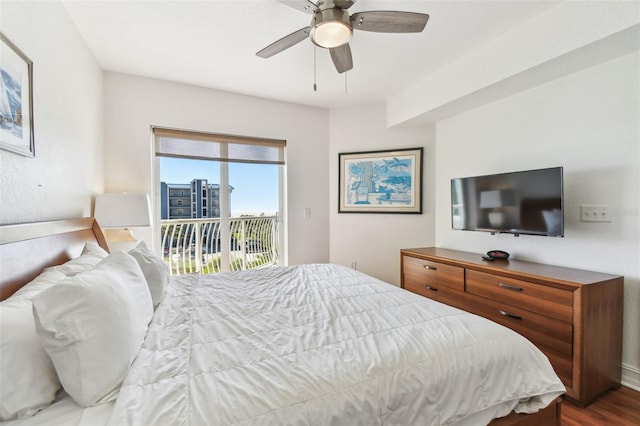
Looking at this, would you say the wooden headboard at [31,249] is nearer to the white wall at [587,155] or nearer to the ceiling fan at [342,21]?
the ceiling fan at [342,21]

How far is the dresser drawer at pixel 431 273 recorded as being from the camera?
243cm

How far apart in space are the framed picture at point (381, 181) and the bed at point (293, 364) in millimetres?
2206

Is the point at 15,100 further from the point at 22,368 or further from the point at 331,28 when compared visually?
the point at 331,28

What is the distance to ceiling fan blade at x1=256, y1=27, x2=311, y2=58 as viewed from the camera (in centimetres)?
179

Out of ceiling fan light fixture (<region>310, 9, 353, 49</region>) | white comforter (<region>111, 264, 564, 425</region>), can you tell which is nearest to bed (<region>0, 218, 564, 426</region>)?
white comforter (<region>111, 264, 564, 425</region>)

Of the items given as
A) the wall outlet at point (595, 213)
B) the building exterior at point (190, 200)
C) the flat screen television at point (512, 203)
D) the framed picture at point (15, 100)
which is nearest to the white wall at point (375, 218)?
the flat screen television at point (512, 203)

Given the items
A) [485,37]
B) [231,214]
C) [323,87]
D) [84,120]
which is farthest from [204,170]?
[485,37]

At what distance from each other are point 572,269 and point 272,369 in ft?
7.62

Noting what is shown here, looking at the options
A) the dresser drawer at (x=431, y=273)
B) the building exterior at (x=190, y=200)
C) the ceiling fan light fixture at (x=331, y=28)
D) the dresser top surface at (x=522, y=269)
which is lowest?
the dresser drawer at (x=431, y=273)

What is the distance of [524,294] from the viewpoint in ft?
6.28

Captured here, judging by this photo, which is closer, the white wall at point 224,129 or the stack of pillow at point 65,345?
the stack of pillow at point 65,345

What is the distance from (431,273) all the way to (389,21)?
2.15 metres

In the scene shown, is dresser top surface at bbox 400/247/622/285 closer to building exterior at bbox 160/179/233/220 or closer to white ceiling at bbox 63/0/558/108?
white ceiling at bbox 63/0/558/108

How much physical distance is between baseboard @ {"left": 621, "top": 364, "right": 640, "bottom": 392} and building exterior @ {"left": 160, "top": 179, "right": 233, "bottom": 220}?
12.4ft
